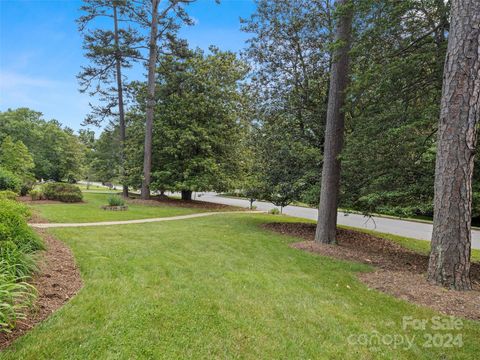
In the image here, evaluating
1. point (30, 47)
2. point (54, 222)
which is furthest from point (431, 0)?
point (30, 47)

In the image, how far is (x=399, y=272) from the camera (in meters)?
4.88

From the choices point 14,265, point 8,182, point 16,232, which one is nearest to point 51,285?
point 14,265

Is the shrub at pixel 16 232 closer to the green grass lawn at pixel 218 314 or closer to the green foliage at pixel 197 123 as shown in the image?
the green grass lawn at pixel 218 314

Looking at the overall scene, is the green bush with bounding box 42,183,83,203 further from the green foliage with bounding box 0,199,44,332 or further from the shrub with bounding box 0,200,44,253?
the shrub with bounding box 0,200,44,253

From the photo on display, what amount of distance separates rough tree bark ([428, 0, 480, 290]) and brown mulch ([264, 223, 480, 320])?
1.11 ft

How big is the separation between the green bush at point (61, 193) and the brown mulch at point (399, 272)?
9455mm

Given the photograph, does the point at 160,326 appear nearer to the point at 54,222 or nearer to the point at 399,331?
the point at 399,331

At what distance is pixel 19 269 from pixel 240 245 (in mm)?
4137

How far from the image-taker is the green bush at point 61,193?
12.3m

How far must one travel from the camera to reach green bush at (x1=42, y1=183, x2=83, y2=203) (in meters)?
12.3

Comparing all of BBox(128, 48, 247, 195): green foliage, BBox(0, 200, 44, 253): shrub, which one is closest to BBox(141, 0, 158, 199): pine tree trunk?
BBox(128, 48, 247, 195): green foliage

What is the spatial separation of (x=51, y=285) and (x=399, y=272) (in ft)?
17.9

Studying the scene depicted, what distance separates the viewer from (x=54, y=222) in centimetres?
757

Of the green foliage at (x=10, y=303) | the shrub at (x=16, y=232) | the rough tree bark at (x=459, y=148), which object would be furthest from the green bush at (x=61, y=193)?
the rough tree bark at (x=459, y=148)
